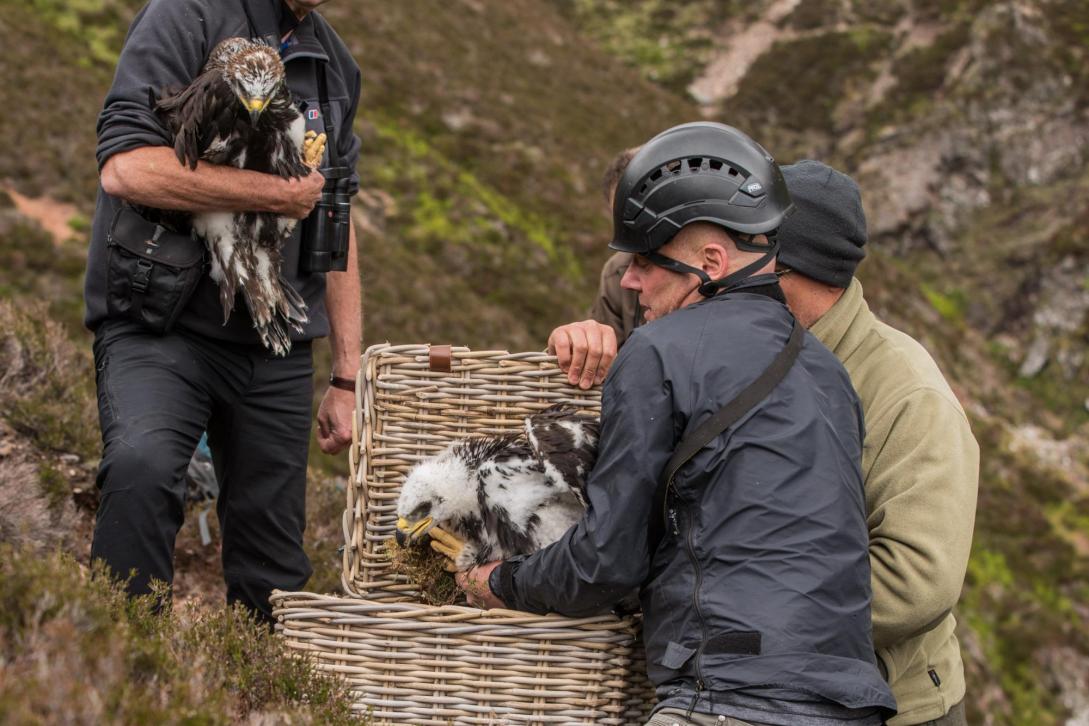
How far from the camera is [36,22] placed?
19.4 m

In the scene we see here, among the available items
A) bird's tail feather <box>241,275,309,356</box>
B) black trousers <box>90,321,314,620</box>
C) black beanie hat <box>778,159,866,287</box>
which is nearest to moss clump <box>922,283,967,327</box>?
black beanie hat <box>778,159,866,287</box>

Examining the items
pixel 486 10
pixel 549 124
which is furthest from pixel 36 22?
pixel 486 10

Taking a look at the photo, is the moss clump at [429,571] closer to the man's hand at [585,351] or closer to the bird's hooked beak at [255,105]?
the man's hand at [585,351]

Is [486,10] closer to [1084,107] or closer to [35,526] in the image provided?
[1084,107]

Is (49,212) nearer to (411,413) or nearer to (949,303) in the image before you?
(411,413)

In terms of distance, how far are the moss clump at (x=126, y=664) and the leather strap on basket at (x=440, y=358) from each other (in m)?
1.34

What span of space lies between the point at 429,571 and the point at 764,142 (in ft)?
119

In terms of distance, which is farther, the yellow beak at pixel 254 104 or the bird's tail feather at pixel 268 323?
the bird's tail feather at pixel 268 323

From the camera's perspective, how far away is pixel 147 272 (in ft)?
11.7

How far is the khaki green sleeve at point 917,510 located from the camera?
3033mm

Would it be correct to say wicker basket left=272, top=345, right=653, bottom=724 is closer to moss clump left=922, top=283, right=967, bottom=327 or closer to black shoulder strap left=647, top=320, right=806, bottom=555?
black shoulder strap left=647, top=320, right=806, bottom=555

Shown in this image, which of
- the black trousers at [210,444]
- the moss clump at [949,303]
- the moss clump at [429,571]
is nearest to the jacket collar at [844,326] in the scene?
the moss clump at [429,571]

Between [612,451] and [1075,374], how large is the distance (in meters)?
29.9

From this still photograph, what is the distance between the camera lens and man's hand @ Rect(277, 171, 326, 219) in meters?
3.75
